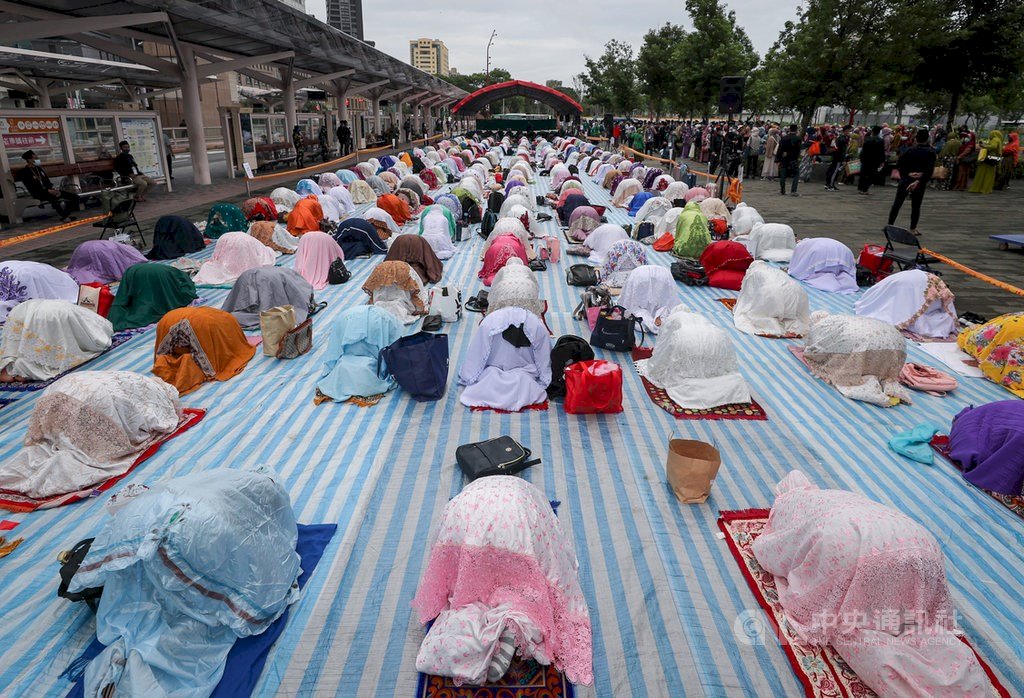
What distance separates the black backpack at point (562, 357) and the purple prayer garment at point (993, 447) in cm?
353

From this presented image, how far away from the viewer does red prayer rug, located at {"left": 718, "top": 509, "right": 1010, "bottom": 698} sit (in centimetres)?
308

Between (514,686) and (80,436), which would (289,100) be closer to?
(80,436)

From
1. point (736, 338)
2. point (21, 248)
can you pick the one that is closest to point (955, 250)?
point (736, 338)

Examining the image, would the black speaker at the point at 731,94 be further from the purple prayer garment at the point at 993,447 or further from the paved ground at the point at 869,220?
the purple prayer garment at the point at 993,447

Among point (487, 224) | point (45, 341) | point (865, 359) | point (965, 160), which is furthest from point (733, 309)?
point (965, 160)

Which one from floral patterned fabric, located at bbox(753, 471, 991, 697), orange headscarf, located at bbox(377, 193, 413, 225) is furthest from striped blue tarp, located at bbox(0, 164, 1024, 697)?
orange headscarf, located at bbox(377, 193, 413, 225)

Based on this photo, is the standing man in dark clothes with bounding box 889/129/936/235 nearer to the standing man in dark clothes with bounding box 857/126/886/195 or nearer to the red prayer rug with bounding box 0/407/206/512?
the standing man in dark clothes with bounding box 857/126/886/195

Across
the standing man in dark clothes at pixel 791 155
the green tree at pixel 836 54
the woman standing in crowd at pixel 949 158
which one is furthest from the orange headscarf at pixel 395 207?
the woman standing in crowd at pixel 949 158

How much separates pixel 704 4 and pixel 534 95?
22.8 m

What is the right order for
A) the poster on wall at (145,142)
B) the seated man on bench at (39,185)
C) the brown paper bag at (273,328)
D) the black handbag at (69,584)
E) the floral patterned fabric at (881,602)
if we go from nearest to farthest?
the floral patterned fabric at (881,602)
the black handbag at (69,584)
the brown paper bag at (273,328)
the seated man on bench at (39,185)
the poster on wall at (145,142)

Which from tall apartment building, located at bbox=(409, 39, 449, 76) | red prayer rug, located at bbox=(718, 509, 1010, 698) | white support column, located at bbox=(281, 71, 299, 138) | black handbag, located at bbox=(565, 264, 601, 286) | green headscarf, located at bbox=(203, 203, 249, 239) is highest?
tall apartment building, located at bbox=(409, 39, 449, 76)

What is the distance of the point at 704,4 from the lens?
28844mm

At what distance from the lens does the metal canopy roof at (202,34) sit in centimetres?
1248

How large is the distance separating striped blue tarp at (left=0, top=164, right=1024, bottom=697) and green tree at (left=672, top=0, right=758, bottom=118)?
84.5 ft
